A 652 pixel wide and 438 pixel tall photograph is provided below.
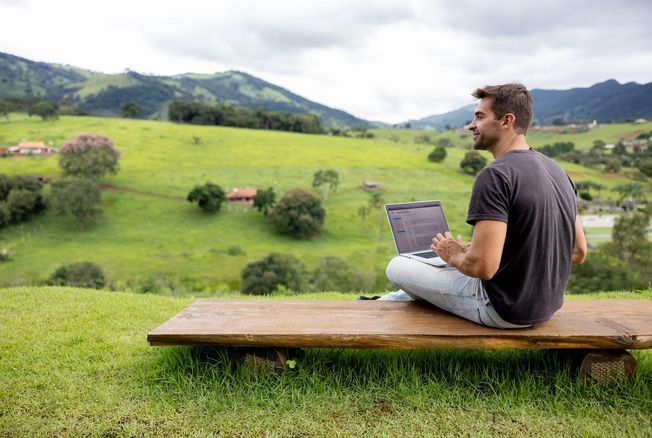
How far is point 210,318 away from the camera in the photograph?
13.4 ft

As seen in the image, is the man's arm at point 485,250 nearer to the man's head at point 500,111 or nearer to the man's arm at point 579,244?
the man's head at point 500,111

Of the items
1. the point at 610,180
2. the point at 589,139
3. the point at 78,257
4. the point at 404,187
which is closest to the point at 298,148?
the point at 404,187

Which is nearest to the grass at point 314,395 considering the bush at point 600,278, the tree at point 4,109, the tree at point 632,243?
the bush at point 600,278

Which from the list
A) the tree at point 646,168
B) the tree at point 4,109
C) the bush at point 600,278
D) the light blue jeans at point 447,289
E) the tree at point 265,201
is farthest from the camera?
the tree at point 4,109

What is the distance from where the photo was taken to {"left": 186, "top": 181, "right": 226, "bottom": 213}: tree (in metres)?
58.5

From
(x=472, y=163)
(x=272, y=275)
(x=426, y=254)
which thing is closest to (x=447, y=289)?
(x=426, y=254)

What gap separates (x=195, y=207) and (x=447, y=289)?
59.2 meters

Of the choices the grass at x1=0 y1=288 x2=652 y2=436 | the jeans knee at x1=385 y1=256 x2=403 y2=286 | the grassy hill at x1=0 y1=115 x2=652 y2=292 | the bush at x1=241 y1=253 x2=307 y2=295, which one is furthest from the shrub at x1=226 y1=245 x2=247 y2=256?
the jeans knee at x1=385 y1=256 x2=403 y2=286

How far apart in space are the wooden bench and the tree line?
108894 millimetres

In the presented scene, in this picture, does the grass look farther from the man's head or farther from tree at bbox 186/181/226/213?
tree at bbox 186/181/226/213

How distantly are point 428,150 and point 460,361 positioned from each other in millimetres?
97022

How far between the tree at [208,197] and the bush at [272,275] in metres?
20.1

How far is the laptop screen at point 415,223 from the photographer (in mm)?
4523

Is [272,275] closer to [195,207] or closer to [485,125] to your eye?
[195,207]
